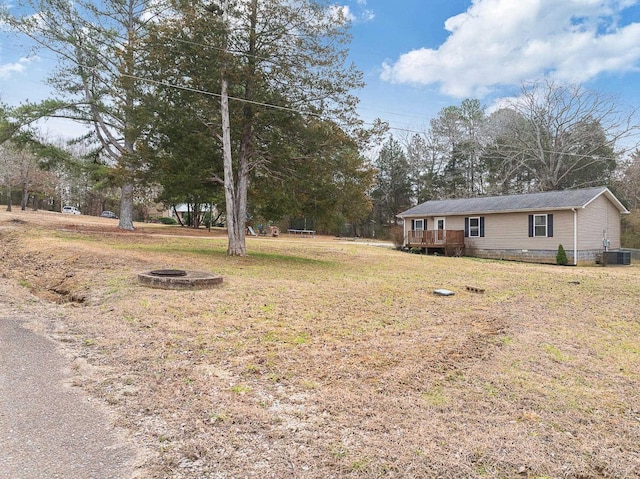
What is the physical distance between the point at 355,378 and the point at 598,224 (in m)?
20.6

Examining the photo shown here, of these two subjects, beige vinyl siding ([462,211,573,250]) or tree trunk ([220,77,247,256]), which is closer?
tree trunk ([220,77,247,256])

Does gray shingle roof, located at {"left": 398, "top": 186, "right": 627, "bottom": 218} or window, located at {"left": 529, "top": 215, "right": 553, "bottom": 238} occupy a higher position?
gray shingle roof, located at {"left": 398, "top": 186, "right": 627, "bottom": 218}

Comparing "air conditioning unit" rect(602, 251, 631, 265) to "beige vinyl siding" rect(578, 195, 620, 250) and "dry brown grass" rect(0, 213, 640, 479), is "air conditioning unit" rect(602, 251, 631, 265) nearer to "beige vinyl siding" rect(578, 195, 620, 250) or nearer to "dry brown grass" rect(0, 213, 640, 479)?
"beige vinyl siding" rect(578, 195, 620, 250)

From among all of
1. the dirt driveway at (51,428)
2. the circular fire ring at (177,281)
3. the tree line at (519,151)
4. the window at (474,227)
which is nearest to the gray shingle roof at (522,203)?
the window at (474,227)

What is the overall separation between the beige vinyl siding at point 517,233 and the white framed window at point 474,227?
231mm

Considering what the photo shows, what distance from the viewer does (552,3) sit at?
15820 millimetres

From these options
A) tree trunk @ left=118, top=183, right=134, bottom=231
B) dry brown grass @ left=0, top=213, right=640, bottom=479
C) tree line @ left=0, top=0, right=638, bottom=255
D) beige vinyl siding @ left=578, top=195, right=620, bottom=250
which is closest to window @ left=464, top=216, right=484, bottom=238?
beige vinyl siding @ left=578, top=195, right=620, bottom=250

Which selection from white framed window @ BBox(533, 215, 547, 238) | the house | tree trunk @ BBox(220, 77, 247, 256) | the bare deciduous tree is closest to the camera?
tree trunk @ BBox(220, 77, 247, 256)

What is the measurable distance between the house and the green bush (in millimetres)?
323

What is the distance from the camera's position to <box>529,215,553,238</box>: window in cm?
1841

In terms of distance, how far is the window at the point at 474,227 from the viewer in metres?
21.0

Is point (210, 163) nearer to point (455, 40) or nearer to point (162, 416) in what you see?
point (162, 416)

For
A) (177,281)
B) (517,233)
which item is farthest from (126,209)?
(517,233)


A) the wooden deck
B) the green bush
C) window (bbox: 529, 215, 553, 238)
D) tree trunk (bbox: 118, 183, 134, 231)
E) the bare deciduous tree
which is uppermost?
the bare deciduous tree
